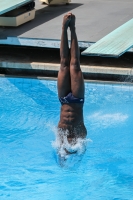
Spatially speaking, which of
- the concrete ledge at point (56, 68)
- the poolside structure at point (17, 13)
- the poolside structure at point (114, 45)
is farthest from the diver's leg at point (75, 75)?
the poolside structure at point (17, 13)

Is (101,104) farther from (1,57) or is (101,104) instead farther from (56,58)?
(1,57)

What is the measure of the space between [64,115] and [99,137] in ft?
7.61

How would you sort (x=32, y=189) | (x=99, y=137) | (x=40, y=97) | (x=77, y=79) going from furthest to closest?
(x=40, y=97)
(x=99, y=137)
(x=32, y=189)
(x=77, y=79)

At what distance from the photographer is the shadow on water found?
10.7 m

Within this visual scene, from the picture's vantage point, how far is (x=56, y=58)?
10523 mm

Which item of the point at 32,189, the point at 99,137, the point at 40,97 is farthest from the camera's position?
the point at 40,97

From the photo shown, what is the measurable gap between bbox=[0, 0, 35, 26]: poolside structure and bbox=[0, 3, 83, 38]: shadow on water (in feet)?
0.50

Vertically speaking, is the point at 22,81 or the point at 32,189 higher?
the point at 22,81

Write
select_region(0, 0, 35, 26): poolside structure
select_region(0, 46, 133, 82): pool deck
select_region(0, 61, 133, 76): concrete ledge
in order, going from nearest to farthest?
select_region(0, 61, 133, 76): concrete ledge, select_region(0, 46, 133, 82): pool deck, select_region(0, 0, 35, 26): poolside structure

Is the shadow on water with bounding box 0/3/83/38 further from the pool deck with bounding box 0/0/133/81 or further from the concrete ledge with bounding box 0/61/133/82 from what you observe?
the concrete ledge with bounding box 0/61/133/82

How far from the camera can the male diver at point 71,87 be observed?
6102 mm

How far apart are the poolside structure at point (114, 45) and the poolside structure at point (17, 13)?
9.81ft

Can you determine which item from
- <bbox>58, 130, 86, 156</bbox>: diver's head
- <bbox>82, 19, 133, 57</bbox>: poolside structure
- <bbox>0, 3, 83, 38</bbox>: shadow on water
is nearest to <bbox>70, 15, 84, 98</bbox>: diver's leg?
<bbox>58, 130, 86, 156</bbox>: diver's head

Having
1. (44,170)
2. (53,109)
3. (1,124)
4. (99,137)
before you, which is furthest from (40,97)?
(44,170)
